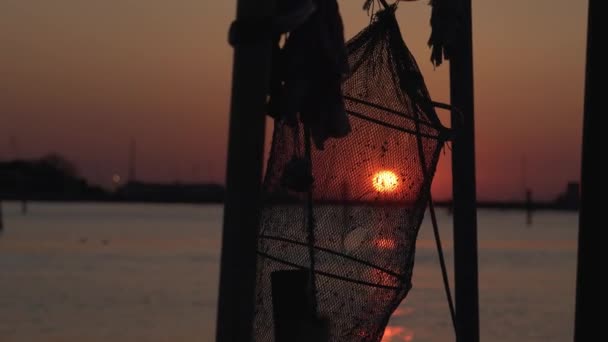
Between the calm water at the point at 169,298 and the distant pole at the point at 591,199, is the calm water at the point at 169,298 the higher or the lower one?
the lower one

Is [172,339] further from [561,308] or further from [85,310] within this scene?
[561,308]

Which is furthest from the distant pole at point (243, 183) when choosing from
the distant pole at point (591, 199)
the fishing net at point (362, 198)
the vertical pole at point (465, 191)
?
the vertical pole at point (465, 191)

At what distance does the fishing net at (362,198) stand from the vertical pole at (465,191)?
28cm

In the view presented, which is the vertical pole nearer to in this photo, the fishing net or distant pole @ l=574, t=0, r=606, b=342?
the fishing net

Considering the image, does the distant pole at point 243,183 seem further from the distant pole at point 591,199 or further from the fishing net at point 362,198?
the distant pole at point 591,199

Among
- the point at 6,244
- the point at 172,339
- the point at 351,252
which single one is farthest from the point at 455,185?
the point at 6,244

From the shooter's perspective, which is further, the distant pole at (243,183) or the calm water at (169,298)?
the calm water at (169,298)

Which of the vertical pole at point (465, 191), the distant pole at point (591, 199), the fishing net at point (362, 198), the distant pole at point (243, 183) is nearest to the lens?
the distant pole at point (243, 183)

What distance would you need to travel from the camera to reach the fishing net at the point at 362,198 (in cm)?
599

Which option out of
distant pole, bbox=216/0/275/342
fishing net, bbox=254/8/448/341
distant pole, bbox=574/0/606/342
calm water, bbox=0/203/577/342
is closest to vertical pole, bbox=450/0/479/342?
fishing net, bbox=254/8/448/341

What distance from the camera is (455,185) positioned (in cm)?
671

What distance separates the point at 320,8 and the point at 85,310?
1801 cm

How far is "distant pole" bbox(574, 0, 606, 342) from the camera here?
5.30 m

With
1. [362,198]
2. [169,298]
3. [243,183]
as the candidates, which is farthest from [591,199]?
[169,298]
